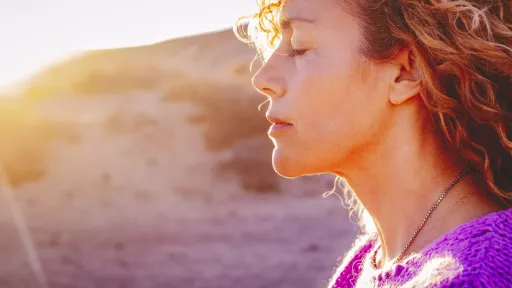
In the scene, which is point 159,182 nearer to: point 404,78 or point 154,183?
point 154,183

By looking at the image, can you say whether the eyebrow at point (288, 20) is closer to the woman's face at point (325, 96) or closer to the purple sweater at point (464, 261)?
the woman's face at point (325, 96)

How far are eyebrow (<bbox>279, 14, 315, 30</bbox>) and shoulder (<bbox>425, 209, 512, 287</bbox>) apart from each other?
58cm

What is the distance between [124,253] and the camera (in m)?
5.71

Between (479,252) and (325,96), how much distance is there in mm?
480

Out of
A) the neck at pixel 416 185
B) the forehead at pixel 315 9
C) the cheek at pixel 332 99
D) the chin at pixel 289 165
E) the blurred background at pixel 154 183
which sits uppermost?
the blurred background at pixel 154 183

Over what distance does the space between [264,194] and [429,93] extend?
17.8 ft

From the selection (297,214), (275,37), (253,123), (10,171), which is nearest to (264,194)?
(297,214)

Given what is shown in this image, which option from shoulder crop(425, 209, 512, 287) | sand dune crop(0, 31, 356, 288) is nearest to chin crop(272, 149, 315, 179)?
shoulder crop(425, 209, 512, 287)

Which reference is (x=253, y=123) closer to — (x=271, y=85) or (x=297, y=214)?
(x=297, y=214)

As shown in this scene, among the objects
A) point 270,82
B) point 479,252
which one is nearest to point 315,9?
point 270,82

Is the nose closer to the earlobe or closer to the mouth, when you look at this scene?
the mouth

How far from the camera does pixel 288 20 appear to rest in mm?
1517

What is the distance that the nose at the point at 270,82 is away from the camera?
4.82 feet

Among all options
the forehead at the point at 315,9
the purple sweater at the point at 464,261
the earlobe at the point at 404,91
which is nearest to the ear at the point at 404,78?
the earlobe at the point at 404,91
